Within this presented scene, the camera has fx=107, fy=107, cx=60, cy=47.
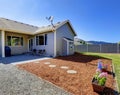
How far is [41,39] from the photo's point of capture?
1470cm

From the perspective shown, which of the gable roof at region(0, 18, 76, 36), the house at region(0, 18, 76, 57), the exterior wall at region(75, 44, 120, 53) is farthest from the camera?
the exterior wall at region(75, 44, 120, 53)

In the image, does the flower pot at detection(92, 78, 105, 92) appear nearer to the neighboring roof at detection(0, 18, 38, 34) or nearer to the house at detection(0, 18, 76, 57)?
the house at detection(0, 18, 76, 57)

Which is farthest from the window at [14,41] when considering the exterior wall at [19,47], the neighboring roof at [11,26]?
the neighboring roof at [11,26]

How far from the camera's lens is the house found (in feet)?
43.1

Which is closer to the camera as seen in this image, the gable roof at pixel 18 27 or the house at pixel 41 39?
the gable roof at pixel 18 27

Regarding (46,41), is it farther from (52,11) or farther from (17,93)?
(17,93)

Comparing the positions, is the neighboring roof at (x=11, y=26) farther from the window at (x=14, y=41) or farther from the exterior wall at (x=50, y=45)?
the exterior wall at (x=50, y=45)

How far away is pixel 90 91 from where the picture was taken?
12.6 feet

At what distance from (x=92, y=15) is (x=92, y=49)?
7666 millimetres

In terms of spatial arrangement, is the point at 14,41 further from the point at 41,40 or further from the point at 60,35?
the point at 60,35

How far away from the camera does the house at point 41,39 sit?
13133 millimetres

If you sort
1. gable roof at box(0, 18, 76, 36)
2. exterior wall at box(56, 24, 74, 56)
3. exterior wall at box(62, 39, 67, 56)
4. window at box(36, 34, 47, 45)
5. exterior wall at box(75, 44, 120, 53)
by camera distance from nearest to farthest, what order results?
gable roof at box(0, 18, 76, 36) < exterior wall at box(56, 24, 74, 56) < window at box(36, 34, 47, 45) < exterior wall at box(62, 39, 67, 56) < exterior wall at box(75, 44, 120, 53)

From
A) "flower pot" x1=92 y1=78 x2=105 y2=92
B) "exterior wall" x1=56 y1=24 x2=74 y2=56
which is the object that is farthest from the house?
A: "flower pot" x1=92 y1=78 x2=105 y2=92

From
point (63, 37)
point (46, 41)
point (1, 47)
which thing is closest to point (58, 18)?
point (63, 37)
